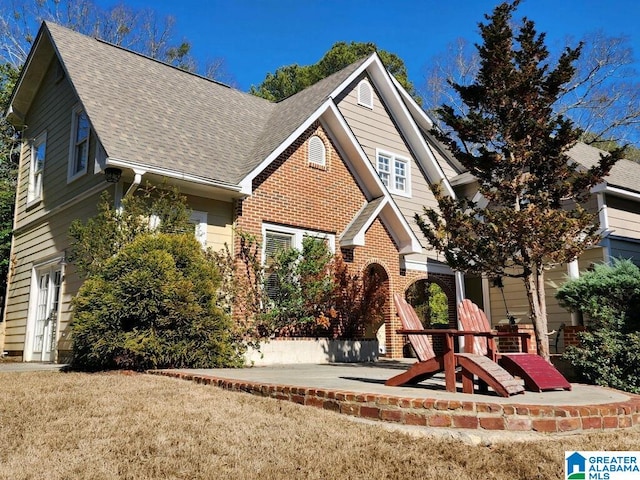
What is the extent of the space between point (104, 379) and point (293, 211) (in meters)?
6.42

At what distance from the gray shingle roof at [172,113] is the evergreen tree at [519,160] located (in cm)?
459

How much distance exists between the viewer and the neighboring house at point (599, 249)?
45.0 ft

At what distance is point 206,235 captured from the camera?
11.0 m

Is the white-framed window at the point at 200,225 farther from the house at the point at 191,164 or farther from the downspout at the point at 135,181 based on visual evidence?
the downspout at the point at 135,181

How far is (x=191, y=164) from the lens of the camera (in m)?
10.9

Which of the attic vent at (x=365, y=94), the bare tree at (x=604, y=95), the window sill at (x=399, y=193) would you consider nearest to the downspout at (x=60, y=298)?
the window sill at (x=399, y=193)

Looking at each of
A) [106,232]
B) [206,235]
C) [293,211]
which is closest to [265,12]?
[293,211]

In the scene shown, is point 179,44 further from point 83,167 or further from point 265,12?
point 83,167

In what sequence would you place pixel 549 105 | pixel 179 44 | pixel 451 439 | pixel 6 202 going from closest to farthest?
1. pixel 451 439
2. pixel 549 105
3. pixel 6 202
4. pixel 179 44

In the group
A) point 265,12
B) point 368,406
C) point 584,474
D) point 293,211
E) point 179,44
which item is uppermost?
point 179,44

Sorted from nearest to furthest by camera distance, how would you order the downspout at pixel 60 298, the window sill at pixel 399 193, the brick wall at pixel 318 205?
the downspout at pixel 60 298, the brick wall at pixel 318 205, the window sill at pixel 399 193

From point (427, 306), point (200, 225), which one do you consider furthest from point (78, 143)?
point (427, 306)

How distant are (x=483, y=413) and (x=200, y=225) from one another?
25.3 ft

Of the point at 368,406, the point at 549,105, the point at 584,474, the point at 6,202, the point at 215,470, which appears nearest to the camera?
the point at 215,470
